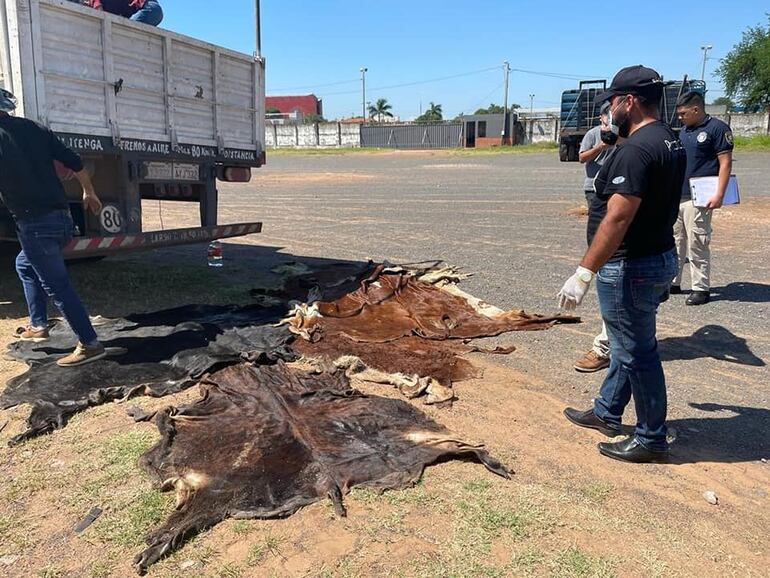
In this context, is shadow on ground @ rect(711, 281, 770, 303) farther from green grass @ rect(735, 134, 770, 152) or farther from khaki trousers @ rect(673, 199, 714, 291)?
green grass @ rect(735, 134, 770, 152)

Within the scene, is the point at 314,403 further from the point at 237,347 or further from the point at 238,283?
the point at 238,283

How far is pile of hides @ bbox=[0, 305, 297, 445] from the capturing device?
4047 mm

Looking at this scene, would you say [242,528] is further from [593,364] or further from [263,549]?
[593,364]

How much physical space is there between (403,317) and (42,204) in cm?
322

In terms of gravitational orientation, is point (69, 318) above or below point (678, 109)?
below

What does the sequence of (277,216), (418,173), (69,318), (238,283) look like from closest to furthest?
(69,318) < (238,283) < (277,216) < (418,173)

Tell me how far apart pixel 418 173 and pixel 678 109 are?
69.7ft

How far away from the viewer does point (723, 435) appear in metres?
3.77

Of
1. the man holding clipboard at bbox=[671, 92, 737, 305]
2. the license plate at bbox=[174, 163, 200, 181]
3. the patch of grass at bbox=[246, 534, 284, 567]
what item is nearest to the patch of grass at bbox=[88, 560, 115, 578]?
the patch of grass at bbox=[246, 534, 284, 567]

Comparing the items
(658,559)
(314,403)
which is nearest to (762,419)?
(658,559)

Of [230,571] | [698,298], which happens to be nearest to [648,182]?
[230,571]

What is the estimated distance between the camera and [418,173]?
27.2 meters

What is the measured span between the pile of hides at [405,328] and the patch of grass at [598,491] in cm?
119

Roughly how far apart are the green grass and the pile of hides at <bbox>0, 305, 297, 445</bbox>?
3861cm
